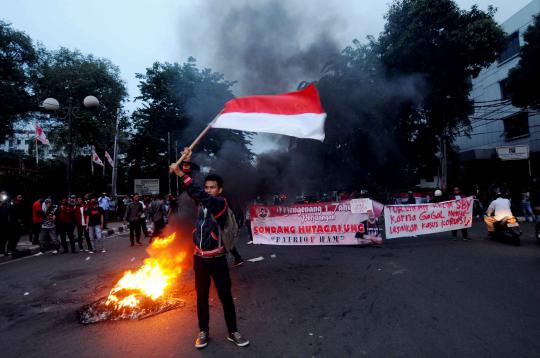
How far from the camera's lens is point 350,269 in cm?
650

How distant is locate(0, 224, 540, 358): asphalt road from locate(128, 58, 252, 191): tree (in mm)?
8368

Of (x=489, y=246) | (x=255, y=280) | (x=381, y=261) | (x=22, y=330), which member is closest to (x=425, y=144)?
(x=489, y=246)

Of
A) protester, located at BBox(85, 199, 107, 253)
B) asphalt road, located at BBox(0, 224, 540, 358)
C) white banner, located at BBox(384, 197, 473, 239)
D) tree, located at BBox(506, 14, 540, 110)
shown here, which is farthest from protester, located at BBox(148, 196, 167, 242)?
tree, located at BBox(506, 14, 540, 110)

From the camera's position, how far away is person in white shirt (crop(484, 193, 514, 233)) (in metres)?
8.83

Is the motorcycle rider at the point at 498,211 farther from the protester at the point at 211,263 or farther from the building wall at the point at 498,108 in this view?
the building wall at the point at 498,108

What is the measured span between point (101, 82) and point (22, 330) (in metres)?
33.3

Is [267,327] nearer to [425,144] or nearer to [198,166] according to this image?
[198,166]

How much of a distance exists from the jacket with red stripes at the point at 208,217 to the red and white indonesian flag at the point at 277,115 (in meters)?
1.31

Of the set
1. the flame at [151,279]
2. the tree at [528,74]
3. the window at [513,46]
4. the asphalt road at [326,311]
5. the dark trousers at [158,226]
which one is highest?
the window at [513,46]

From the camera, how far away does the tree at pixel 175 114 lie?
16578mm

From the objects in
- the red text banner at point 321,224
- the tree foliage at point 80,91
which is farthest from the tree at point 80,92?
the red text banner at point 321,224

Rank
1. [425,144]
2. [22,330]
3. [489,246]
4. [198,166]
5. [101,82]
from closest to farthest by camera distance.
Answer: [22,330], [489,246], [198,166], [425,144], [101,82]

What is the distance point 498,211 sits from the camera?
8953mm

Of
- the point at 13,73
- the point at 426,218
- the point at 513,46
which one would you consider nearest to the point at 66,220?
the point at 426,218
